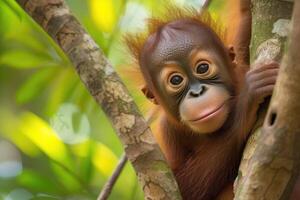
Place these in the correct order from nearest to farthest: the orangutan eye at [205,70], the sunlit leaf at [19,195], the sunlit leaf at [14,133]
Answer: the orangutan eye at [205,70], the sunlit leaf at [19,195], the sunlit leaf at [14,133]

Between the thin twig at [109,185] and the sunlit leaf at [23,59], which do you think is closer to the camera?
the thin twig at [109,185]

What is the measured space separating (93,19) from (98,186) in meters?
0.87

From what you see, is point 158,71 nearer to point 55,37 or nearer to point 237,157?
point 237,157

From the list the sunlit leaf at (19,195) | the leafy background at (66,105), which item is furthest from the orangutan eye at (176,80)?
the sunlit leaf at (19,195)

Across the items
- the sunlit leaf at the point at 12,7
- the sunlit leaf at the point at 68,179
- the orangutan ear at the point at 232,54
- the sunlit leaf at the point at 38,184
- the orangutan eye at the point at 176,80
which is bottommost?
the sunlit leaf at the point at 38,184

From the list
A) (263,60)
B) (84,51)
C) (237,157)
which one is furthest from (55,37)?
(237,157)

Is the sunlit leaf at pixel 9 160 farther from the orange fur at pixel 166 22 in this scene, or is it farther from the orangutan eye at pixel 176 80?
the orangutan eye at pixel 176 80

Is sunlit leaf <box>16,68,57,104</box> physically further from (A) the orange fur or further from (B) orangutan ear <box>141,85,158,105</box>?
(B) orangutan ear <box>141,85,158,105</box>

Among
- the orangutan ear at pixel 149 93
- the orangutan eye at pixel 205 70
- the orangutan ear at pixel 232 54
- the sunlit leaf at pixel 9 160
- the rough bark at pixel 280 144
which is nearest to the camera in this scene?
the rough bark at pixel 280 144

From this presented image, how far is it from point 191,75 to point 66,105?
1139 millimetres

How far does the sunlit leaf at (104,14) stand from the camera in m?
3.59

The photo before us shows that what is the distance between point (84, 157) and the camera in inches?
142

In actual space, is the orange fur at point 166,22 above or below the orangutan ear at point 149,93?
above

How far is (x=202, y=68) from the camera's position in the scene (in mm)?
2736
